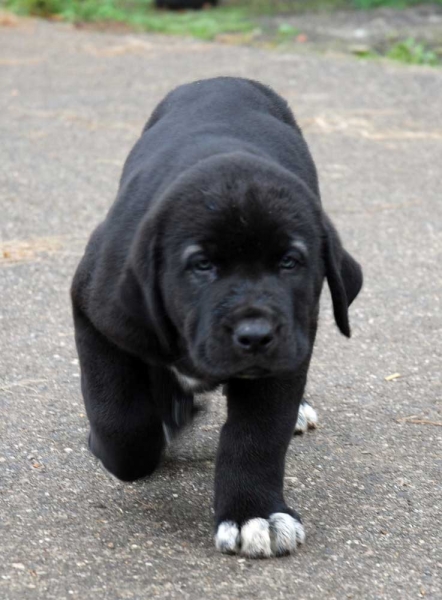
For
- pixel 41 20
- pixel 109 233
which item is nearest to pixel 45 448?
pixel 109 233

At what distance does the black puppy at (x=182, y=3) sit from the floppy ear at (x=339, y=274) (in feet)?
43.4

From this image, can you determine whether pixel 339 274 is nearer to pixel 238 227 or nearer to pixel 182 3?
pixel 238 227

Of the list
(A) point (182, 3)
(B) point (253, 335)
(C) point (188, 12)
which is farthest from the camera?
(A) point (182, 3)

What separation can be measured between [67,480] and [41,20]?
11.9m

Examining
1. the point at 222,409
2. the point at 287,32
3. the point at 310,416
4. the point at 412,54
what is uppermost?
the point at 310,416

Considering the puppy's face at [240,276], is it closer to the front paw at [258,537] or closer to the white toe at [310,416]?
the front paw at [258,537]

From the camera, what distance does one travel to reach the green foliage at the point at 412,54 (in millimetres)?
12597

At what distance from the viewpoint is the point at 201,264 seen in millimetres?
3420

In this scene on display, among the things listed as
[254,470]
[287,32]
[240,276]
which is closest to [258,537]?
[254,470]

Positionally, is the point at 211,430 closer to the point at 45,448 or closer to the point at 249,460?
the point at 45,448

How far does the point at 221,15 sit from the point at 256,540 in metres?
13.2

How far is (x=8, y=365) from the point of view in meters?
5.25

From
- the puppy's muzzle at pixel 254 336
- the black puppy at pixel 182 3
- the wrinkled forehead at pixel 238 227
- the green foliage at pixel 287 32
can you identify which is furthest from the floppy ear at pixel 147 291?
the black puppy at pixel 182 3

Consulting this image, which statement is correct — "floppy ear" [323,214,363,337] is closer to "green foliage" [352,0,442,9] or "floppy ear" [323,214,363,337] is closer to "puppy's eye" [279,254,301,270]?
"puppy's eye" [279,254,301,270]
